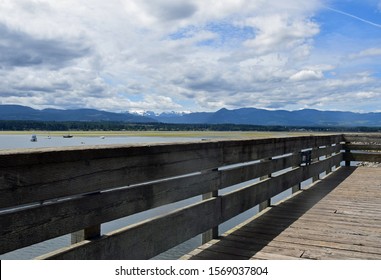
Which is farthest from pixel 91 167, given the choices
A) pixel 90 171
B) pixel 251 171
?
pixel 251 171

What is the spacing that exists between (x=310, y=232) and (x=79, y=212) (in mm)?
3244

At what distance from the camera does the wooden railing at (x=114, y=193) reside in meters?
2.33

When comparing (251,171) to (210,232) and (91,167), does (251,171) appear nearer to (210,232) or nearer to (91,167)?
(210,232)

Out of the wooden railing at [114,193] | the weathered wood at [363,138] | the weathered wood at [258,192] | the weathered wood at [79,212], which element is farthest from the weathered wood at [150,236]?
the weathered wood at [363,138]

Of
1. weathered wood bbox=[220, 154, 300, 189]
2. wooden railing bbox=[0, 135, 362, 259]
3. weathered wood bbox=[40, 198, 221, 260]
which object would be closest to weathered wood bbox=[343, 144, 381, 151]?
weathered wood bbox=[220, 154, 300, 189]

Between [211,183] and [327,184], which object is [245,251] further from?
[327,184]

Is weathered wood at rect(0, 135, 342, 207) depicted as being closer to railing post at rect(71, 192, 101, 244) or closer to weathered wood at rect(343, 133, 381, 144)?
railing post at rect(71, 192, 101, 244)

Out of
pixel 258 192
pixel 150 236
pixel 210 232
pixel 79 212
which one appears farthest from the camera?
pixel 258 192

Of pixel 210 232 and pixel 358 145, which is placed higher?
pixel 358 145

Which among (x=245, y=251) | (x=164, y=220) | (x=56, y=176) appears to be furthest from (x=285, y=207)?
(x=56, y=176)

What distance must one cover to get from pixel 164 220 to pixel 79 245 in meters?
1.02

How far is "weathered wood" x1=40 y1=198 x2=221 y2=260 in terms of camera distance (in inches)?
108

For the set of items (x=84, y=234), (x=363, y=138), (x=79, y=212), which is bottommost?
(x=84, y=234)

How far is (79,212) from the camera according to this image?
2.68 meters
